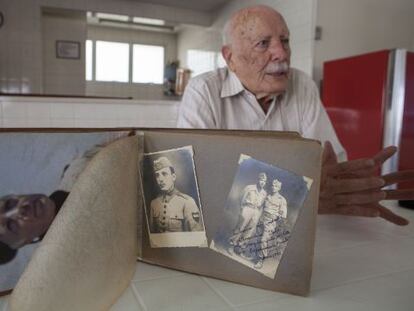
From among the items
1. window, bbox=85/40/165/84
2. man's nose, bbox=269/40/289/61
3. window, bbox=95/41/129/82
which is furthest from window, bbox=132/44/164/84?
man's nose, bbox=269/40/289/61

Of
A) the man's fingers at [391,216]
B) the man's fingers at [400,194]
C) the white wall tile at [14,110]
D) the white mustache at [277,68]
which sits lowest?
the man's fingers at [391,216]

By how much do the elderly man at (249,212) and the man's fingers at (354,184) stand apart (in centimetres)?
25

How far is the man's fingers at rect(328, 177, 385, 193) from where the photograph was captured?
0.58m

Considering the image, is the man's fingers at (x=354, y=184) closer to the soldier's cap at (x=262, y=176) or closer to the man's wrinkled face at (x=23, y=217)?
the soldier's cap at (x=262, y=176)

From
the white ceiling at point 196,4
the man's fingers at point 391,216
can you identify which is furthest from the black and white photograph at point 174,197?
the white ceiling at point 196,4

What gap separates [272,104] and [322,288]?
2.44ft

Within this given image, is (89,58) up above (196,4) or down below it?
below

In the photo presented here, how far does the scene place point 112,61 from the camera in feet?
13.8

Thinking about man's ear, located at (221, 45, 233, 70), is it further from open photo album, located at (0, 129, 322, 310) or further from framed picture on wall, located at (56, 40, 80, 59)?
framed picture on wall, located at (56, 40, 80, 59)

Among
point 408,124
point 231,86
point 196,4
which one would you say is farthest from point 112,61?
point 231,86

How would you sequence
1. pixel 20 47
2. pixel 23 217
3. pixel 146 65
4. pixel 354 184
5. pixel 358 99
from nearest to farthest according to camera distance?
pixel 23 217 → pixel 354 184 → pixel 358 99 → pixel 20 47 → pixel 146 65

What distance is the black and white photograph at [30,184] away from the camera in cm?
37

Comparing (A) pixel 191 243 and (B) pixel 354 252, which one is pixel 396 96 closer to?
(B) pixel 354 252

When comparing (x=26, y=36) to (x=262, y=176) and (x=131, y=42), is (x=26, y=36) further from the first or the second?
(x=262, y=176)
